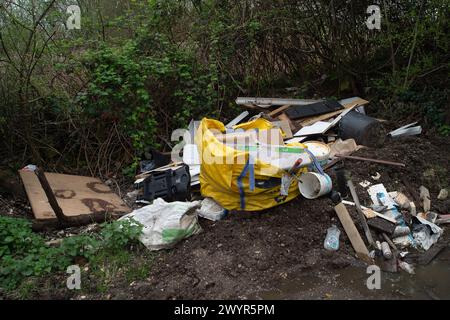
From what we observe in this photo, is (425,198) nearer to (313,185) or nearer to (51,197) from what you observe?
(313,185)

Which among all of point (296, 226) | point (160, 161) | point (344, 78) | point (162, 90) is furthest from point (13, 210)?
point (344, 78)

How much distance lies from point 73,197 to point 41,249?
1.37 metres

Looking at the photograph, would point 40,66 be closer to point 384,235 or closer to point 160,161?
point 160,161

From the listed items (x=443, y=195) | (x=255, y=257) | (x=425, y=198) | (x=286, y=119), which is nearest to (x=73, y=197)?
(x=255, y=257)

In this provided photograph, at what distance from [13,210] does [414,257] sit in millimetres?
4428

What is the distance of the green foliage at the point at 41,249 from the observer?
3697 millimetres

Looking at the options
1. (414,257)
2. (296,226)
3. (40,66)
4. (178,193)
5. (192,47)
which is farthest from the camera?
(192,47)

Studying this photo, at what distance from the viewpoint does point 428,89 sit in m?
6.66

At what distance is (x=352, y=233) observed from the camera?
409 cm

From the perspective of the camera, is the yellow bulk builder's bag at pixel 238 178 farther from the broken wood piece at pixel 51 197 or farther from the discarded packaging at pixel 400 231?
the broken wood piece at pixel 51 197

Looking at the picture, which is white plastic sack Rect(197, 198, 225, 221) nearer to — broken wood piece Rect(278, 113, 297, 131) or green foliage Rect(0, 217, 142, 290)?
green foliage Rect(0, 217, 142, 290)

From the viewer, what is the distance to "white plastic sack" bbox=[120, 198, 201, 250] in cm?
414

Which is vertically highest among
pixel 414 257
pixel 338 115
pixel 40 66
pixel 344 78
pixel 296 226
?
pixel 40 66
